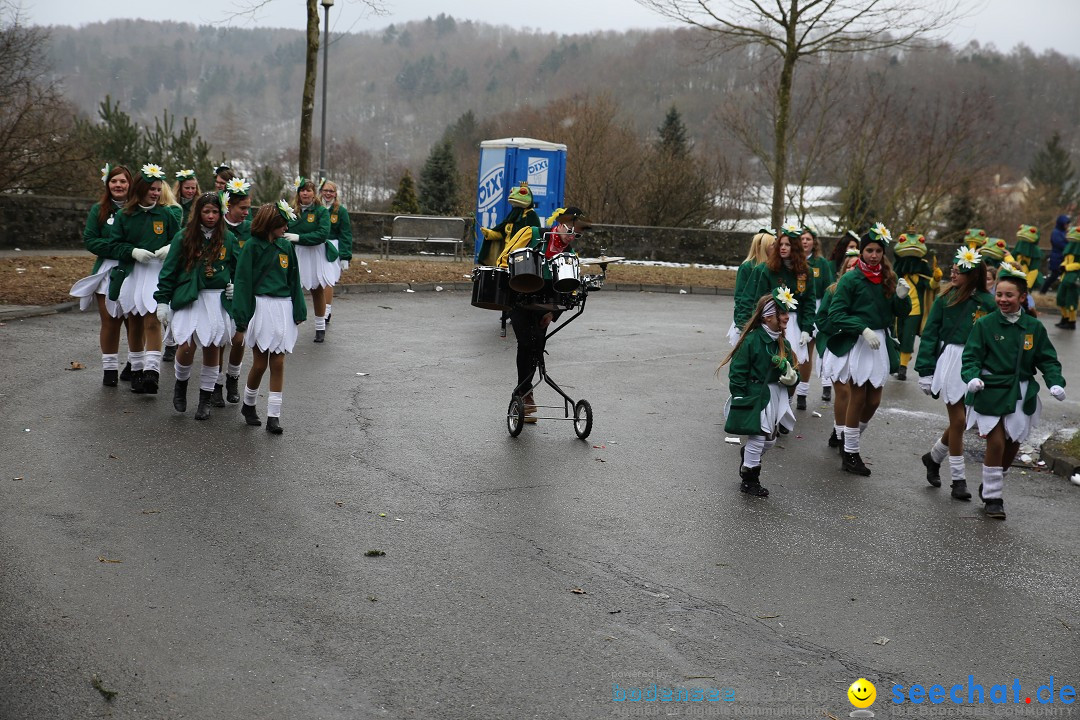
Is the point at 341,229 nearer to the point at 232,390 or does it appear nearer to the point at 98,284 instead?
the point at 98,284

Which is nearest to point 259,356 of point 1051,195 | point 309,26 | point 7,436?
point 7,436

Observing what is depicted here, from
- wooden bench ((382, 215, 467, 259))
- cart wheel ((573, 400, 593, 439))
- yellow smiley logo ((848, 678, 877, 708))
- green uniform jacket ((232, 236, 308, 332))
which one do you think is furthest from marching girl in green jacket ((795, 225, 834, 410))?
wooden bench ((382, 215, 467, 259))

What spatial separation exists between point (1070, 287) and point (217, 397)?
16700mm

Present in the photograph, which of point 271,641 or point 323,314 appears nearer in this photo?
point 271,641

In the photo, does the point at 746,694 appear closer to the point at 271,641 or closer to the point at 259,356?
the point at 271,641

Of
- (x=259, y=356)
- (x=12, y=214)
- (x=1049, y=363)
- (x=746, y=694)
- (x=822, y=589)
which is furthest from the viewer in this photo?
(x=12, y=214)

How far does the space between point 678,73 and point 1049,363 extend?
8874 cm

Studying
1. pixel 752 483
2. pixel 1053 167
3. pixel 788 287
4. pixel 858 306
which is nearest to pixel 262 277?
pixel 752 483

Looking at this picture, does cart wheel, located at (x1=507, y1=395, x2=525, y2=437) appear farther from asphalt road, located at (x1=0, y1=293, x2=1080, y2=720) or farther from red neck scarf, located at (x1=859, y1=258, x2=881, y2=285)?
red neck scarf, located at (x1=859, y1=258, x2=881, y2=285)

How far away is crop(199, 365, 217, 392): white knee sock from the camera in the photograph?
9.59m

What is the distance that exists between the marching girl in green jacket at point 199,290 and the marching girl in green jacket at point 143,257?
2.40 feet

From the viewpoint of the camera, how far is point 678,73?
93.2 m

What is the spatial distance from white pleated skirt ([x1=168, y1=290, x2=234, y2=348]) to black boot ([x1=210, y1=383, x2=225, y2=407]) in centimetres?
56

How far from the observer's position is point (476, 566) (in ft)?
20.5
